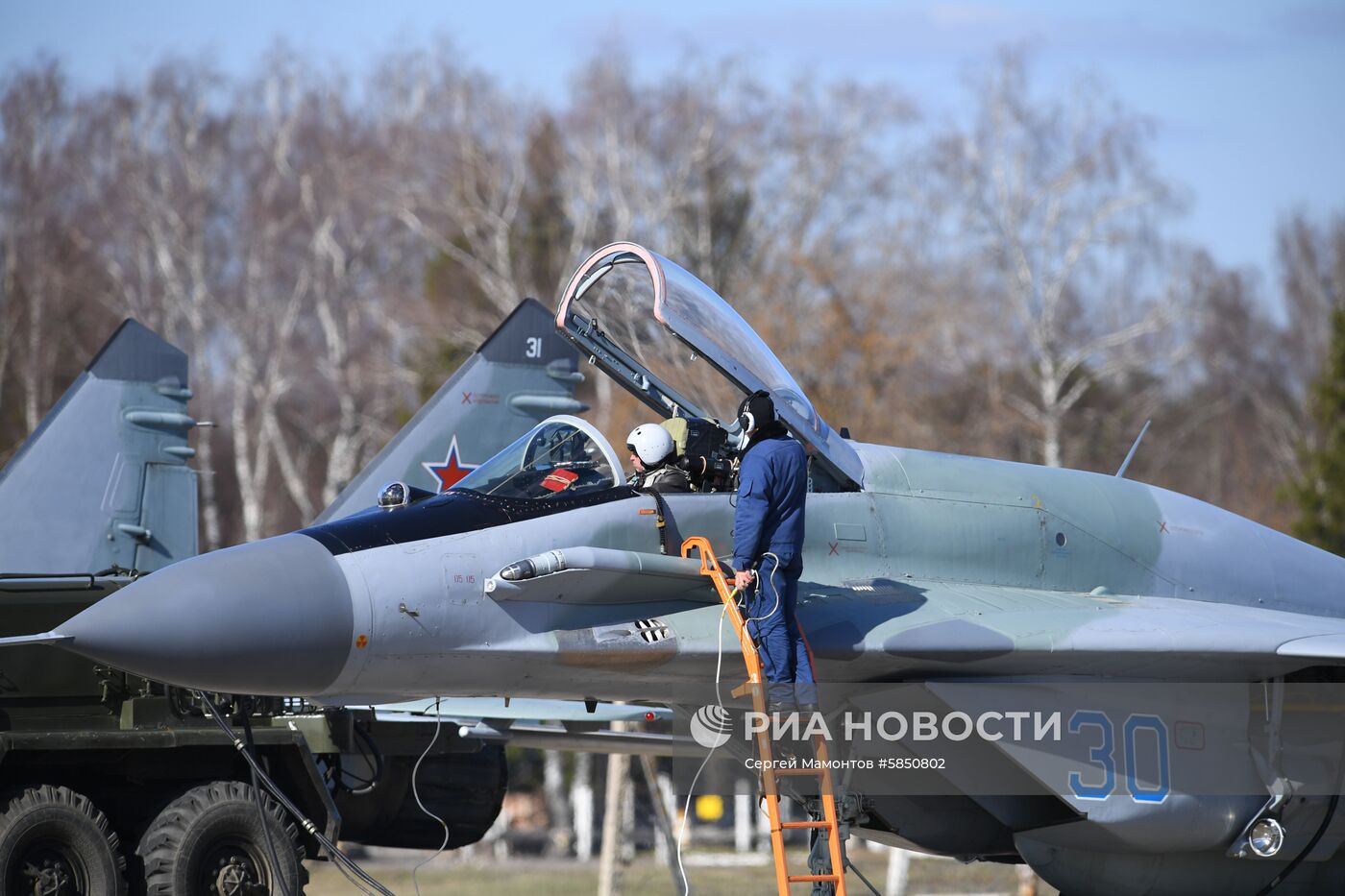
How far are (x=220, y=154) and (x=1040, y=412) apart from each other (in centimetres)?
1848

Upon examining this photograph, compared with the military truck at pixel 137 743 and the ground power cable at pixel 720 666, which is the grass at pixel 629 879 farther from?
the ground power cable at pixel 720 666

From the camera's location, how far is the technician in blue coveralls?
6719 mm

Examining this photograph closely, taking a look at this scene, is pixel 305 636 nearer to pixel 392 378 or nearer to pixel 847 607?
pixel 847 607

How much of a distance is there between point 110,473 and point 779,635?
21.8ft

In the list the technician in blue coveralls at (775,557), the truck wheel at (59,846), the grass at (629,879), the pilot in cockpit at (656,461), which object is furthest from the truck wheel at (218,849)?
the grass at (629,879)

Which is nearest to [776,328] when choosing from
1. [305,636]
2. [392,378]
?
[392,378]

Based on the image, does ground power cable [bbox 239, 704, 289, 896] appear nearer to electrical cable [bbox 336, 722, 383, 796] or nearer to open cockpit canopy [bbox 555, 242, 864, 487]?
electrical cable [bbox 336, 722, 383, 796]

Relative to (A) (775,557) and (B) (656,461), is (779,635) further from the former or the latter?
(B) (656,461)

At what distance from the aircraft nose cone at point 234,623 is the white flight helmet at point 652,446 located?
1.75 metres

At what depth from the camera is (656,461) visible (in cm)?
743

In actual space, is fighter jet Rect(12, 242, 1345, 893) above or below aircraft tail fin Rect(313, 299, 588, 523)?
below

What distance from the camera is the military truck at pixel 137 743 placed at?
848 centimetres

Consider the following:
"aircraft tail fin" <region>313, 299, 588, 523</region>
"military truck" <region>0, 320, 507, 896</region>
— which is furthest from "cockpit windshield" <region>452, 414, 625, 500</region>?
"aircraft tail fin" <region>313, 299, 588, 523</region>

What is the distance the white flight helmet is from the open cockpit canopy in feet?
1.48
